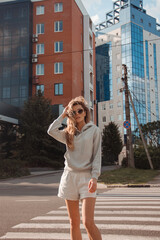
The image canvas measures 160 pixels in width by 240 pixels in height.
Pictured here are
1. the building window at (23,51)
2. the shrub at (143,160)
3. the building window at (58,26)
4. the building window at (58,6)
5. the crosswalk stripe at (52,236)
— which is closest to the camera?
the crosswalk stripe at (52,236)

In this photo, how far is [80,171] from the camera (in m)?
3.25

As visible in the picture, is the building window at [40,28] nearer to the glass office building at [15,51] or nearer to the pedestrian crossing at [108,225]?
the glass office building at [15,51]

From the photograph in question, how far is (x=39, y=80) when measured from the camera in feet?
134

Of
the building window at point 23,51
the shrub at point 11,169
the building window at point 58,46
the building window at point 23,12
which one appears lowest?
the shrub at point 11,169

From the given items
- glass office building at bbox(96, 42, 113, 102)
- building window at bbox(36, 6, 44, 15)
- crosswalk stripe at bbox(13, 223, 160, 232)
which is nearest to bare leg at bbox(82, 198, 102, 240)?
crosswalk stripe at bbox(13, 223, 160, 232)

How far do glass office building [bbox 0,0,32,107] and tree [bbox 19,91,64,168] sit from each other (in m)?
9.30

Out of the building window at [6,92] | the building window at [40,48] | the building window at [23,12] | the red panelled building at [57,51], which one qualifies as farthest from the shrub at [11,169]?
the building window at [23,12]

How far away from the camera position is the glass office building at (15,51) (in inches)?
1577

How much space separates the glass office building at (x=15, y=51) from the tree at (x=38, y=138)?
9298 millimetres

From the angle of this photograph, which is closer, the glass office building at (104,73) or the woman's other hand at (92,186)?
the woman's other hand at (92,186)

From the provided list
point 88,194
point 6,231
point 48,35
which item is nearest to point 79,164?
point 88,194

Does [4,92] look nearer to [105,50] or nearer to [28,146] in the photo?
[28,146]

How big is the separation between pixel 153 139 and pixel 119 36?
49233 millimetres

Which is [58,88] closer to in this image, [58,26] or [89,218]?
[58,26]
